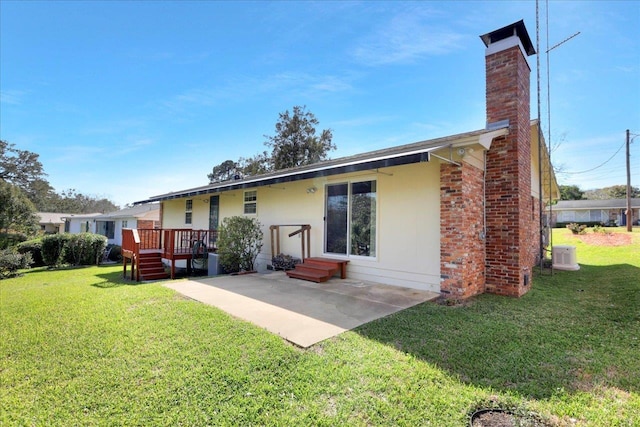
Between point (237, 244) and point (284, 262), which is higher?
point (237, 244)

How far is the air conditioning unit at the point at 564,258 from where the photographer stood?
31.0 feet

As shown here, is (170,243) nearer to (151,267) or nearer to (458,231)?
(151,267)

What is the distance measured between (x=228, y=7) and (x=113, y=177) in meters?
28.5

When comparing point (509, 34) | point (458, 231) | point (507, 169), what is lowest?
point (458, 231)

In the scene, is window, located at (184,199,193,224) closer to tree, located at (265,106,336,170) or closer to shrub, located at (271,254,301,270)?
shrub, located at (271,254,301,270)

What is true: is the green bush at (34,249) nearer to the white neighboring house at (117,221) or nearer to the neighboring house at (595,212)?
the white neighboring house at (117,221)

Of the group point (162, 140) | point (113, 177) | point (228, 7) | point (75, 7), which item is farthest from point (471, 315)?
point (113, 177)

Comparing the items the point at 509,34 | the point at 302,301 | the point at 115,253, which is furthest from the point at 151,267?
the point at 509,34

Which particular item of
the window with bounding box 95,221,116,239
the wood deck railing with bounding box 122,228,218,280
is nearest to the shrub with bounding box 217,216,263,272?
the wood deck railing with bounding box 122,228,218,280

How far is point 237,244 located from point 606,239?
63.5 ft

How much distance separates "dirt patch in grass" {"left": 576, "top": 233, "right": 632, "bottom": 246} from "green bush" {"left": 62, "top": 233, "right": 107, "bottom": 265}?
25796 millimetres

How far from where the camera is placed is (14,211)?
1920 cm

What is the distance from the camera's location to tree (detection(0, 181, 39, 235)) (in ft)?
61.2

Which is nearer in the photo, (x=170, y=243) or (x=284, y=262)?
(x=284, y=262)
